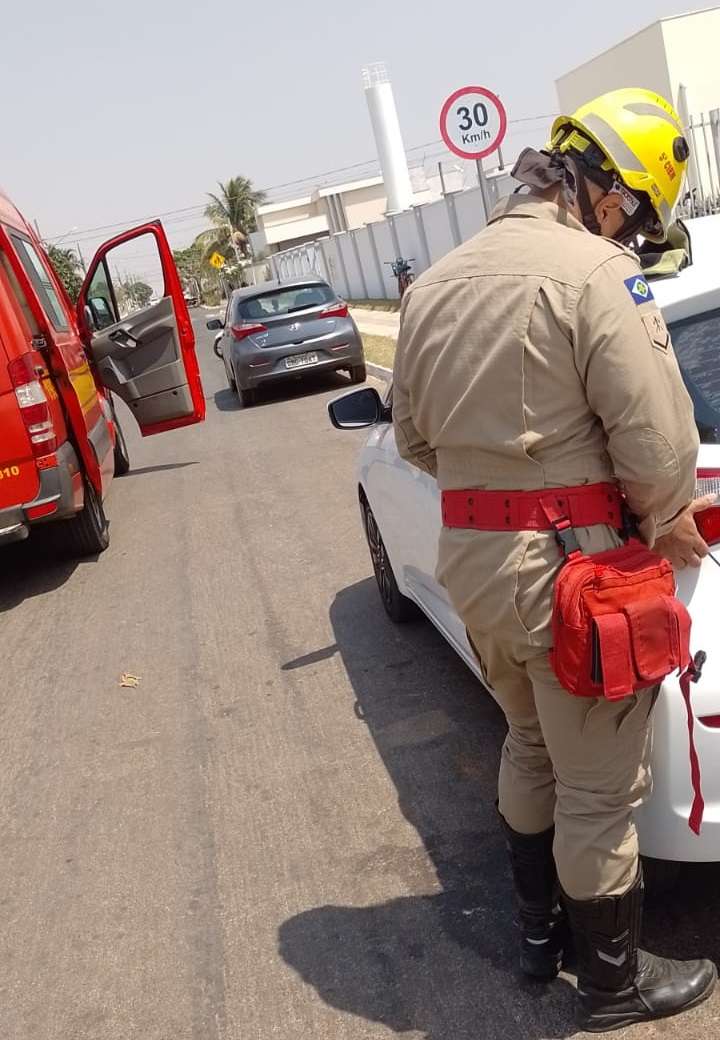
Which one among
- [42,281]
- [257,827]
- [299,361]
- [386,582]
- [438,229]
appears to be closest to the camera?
[257,827]

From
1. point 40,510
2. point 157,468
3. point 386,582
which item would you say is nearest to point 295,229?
point 157,468

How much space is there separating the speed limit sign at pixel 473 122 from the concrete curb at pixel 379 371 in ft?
14.2

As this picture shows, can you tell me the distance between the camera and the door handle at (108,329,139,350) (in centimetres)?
902

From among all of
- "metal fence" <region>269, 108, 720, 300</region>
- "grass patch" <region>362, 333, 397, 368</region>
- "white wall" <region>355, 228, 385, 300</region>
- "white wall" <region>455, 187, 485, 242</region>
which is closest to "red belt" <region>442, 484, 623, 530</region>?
"metal fence" <region>269, 108, 720, 300</region>

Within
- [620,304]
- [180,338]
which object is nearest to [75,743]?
[620,304]

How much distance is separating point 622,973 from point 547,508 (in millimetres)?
1104

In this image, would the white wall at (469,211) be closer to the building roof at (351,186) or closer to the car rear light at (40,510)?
the car rear light at (40,510)

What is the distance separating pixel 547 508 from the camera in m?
2.39

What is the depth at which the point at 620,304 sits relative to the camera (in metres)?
2.25

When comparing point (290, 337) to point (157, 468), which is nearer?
point (157, 468)

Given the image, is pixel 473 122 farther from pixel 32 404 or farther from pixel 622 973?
pixel 622 973

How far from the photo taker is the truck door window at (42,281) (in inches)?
305

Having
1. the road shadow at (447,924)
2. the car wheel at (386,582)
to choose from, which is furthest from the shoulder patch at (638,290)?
the car wheel at (386,582)

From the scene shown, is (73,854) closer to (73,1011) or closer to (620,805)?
(73,1011)
